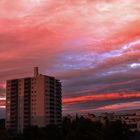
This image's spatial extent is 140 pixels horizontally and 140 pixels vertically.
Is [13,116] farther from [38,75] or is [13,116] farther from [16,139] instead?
[16,139]

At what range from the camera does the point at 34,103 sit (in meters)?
148

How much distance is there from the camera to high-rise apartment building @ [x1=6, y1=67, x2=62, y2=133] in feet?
475

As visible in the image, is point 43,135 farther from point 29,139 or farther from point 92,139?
point 92,139

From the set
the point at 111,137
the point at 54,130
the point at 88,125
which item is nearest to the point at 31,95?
the point at 54,130

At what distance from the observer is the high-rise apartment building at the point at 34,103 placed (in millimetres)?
144750

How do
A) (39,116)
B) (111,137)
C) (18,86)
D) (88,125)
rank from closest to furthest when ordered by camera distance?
(111,137) < (88,125) < (39,116) < (18,86)

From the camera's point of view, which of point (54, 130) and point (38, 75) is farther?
point (38, 75)

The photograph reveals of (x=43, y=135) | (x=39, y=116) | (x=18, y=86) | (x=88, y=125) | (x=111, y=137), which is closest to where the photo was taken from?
(x=111, y=137)

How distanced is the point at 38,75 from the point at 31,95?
27.8 ft

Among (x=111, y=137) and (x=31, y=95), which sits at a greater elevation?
(x=31, y=95)

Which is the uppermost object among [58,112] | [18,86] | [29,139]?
[18,86]

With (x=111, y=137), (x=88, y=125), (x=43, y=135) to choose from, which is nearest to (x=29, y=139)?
(x=43, y=135)

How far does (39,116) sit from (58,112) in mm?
8607

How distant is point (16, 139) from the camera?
96312 millimetres
